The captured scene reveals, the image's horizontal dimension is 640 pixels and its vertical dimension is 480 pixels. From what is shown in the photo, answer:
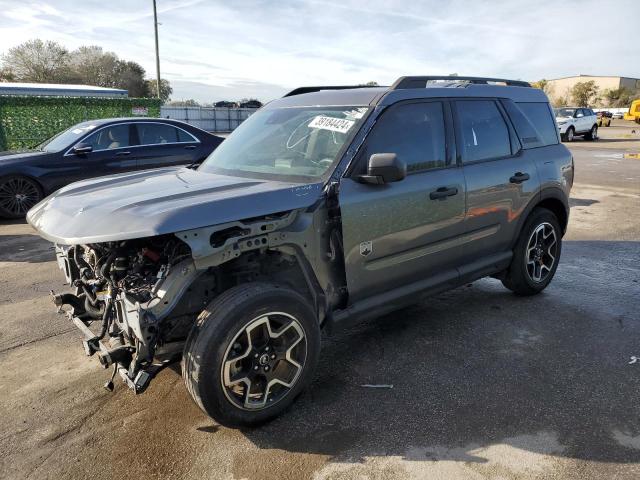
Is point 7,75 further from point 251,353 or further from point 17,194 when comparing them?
point 251,353

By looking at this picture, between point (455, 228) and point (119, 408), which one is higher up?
point (455, 228)

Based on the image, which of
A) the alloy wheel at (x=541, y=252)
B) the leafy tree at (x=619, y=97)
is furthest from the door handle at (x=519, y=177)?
the leafy tree at (x=619, y=97)

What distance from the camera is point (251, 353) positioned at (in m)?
2.89

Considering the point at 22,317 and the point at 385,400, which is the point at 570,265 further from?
the point at 22,317

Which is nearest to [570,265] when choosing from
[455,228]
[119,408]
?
[455,228]

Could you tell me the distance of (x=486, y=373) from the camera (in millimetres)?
3553

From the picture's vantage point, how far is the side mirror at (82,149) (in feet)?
28.4

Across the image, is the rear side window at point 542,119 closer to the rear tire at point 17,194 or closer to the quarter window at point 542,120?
the quarter window at point 542,120

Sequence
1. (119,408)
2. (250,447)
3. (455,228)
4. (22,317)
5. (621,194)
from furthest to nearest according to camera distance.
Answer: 1. (621,194)
2. (22,317)
3. (455,228)
4. (119,408)
5. (250,447)

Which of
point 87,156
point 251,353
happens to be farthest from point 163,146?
point 251,353

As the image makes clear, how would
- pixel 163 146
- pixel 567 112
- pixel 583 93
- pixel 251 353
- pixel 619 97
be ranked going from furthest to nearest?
pixel 583 93 < pixel 619 97 < pixel 567 112 < pixel 163 146 < pixel 251 353

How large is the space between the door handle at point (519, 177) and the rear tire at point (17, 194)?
769 cm

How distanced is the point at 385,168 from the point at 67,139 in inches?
303

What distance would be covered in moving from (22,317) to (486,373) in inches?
156
